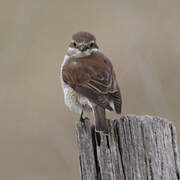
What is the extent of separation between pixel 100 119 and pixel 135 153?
75cm

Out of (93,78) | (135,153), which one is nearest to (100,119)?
(135,153)

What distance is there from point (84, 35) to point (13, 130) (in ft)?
11.3

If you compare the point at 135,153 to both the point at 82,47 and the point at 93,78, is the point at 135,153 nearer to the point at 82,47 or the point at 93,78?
the point at 93,78

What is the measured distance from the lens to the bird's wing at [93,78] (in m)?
5.32

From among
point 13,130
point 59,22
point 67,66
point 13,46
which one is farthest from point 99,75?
point 59,22

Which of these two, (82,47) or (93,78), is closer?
→ (93,78)

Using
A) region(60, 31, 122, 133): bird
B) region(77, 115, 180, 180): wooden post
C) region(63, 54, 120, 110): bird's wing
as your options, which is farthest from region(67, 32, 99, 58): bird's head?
region(77, 115, 180, 180): wooden post

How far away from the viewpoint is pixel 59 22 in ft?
43.8

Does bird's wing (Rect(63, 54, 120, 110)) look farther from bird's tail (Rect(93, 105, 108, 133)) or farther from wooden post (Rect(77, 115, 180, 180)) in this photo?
wooden post (Rect(77, 115, 180, 180))

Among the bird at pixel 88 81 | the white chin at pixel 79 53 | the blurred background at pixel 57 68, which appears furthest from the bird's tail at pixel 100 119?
the blurred background at pixel 57 68

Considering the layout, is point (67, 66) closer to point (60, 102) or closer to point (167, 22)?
point (167, 22)

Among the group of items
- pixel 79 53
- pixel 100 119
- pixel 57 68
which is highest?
pixel 57 68

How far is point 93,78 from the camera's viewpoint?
5574 millimetres

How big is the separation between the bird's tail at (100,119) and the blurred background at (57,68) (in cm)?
121
